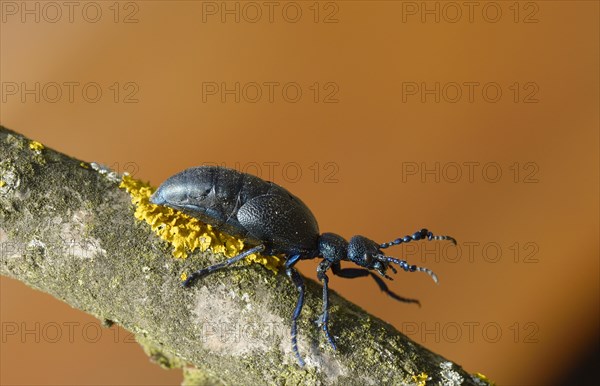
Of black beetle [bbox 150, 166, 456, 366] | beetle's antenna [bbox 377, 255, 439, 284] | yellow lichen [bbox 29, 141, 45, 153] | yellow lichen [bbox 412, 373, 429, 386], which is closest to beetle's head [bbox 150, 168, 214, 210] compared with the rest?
black beetle [bbox 150, 166, 456, 366]

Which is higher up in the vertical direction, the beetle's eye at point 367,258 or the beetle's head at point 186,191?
the beetle's head at point 186,191

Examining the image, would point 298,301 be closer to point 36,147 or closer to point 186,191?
point 186,191

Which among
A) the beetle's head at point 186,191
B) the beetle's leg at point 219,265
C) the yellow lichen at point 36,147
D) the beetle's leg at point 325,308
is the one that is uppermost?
the yellow lichen at point 36,147

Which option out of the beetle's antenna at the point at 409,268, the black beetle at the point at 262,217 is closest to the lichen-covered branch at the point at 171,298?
the black beetle at the point at 262,217

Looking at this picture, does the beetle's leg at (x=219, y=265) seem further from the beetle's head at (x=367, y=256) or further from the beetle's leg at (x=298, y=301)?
the beetle's head at (x=367, y=256)

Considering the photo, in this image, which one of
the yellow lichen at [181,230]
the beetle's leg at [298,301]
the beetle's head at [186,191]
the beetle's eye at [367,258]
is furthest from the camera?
the beetle's eye at [367,258]

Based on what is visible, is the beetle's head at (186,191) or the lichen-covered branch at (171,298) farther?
the beetle's head at (186,191)

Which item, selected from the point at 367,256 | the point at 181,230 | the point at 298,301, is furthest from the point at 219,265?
the point at 367,256

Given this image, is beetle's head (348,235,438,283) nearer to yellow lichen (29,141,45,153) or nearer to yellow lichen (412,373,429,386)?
yellow lichen (412,373,429,386)

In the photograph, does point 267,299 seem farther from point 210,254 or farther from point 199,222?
point 199,222

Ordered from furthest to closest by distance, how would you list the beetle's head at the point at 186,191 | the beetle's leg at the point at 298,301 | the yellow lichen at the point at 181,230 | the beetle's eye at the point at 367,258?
the beetle's eye at the point at 367,258
the beetle's head at the point at 186,191
the yellow lichen at the point at 181,230
the beetle's leg at the point at 298,301
